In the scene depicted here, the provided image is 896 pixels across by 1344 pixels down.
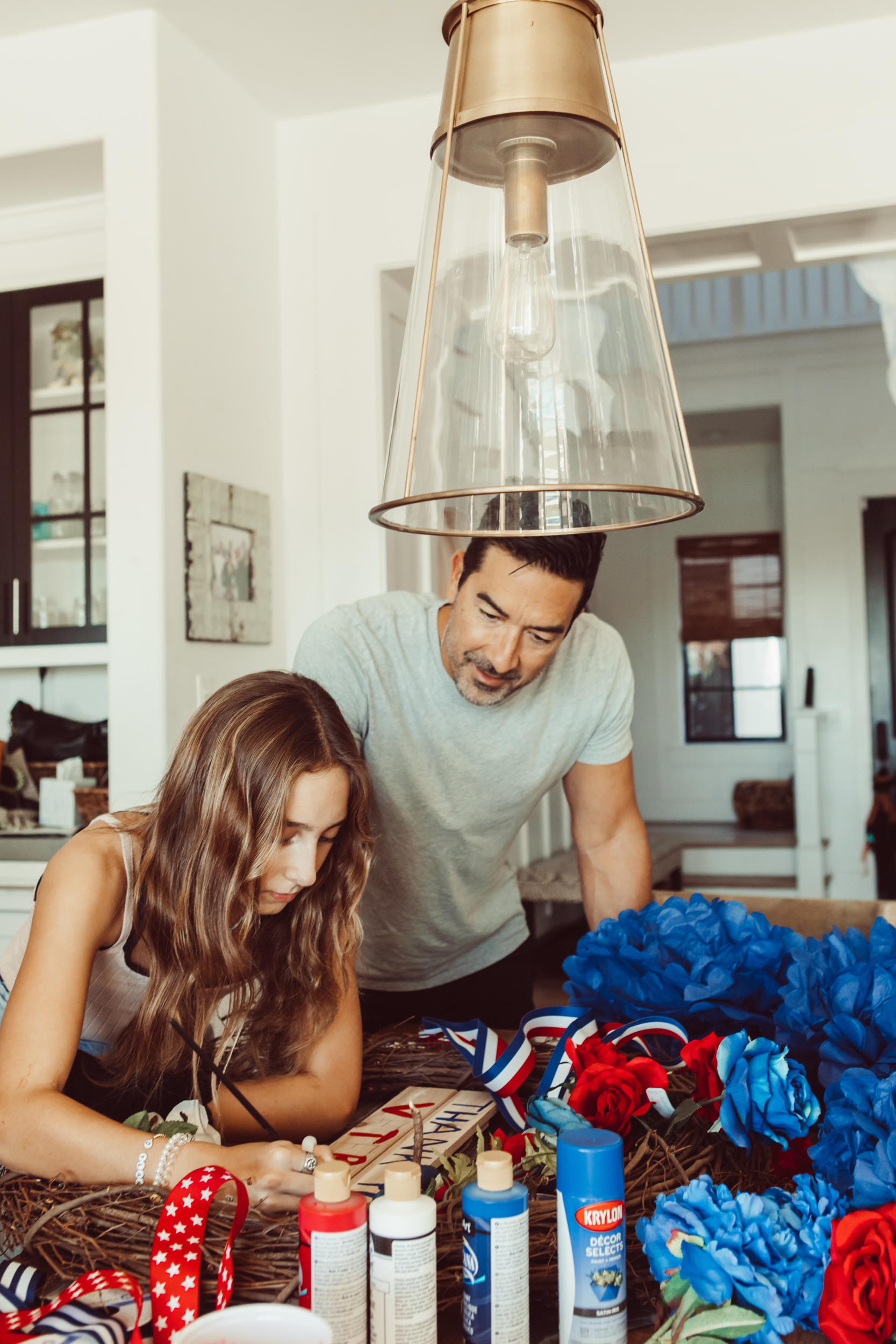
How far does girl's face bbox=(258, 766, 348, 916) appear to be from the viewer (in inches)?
49.4

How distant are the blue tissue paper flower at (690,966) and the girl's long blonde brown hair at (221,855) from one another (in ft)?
1.09

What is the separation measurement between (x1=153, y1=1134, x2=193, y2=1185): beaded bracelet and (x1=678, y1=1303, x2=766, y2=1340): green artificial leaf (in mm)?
501

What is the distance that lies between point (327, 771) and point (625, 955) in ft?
1.26

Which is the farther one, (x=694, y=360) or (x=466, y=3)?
(x=694, y=360)

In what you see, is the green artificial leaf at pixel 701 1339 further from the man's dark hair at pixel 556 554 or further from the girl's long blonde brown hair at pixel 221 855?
the man's dark hair at pixel 556 554

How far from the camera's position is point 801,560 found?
237 inches

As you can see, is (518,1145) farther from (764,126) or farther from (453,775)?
(764,126)

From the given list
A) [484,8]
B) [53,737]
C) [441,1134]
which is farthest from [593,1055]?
[53,737]

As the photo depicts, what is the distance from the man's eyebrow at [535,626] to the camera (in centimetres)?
147

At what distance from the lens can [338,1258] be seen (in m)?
0.71

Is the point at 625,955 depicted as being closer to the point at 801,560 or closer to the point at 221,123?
the point at 221,123

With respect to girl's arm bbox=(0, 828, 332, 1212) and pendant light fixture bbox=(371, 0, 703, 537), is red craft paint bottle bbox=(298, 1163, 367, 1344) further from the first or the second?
pendant light fixture bbox=(371, 0, 703, 537)

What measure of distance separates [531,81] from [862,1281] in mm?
824

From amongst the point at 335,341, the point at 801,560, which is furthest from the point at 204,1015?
the point at 801,560
